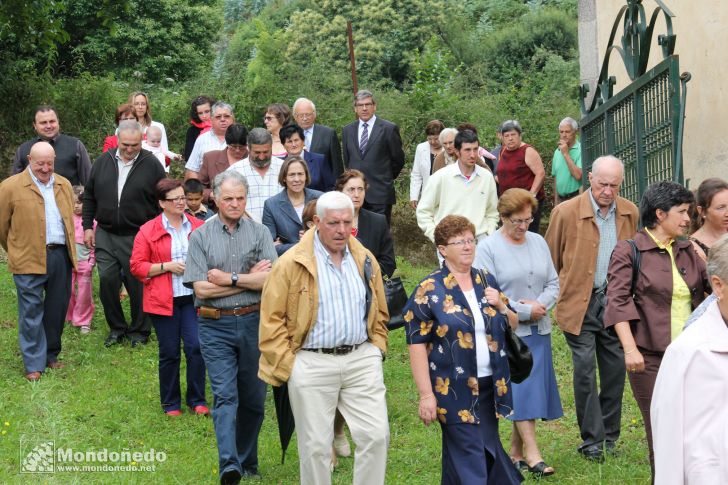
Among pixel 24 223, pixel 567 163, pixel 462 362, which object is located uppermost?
pixel 567 163

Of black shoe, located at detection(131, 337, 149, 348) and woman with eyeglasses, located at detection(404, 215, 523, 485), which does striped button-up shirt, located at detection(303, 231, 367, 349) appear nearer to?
woman with eyeglasses, located at detection(404, 215, 523, 485)

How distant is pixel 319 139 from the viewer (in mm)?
12117

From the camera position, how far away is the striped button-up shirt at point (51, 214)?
36.3 ft

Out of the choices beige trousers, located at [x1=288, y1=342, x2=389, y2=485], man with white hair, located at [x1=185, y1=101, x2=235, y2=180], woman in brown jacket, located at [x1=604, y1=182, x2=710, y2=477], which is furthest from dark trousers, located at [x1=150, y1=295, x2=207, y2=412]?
woman in brown jacket, located at [x1=604, y1=182, x2=710, y2=477]

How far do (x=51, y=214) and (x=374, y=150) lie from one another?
156 inches

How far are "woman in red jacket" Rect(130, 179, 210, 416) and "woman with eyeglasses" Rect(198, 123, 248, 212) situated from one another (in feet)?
4.42

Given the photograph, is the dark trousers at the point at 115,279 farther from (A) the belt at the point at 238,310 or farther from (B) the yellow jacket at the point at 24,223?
(A) the belt at the point at 238,310

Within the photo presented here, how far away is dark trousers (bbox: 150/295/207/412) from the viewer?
962 centimetres

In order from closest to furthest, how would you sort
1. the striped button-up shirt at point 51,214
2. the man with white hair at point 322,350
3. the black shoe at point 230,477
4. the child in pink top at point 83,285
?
the man with white hair at point 322,350, the black shoe at point 230,477, the striped button-up shirt at point 51,214, the child in pink top at point 83,285

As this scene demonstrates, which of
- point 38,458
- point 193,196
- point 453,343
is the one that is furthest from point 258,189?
point 453,343

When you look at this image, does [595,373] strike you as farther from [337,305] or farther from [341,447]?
[337,305]

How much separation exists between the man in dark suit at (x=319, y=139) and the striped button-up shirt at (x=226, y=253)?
3.74 meters

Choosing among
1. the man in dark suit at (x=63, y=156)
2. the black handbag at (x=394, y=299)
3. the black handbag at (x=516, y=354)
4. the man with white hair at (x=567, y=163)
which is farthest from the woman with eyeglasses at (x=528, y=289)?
the man with white hair at (x=567, y=163)

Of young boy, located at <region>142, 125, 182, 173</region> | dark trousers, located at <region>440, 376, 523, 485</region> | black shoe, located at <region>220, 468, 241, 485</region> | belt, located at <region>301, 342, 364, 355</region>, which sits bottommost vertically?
black shoe, located at <region>220, 468, 241, 485</region>
